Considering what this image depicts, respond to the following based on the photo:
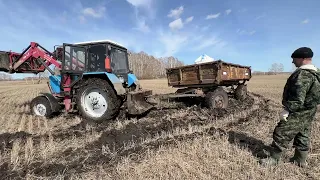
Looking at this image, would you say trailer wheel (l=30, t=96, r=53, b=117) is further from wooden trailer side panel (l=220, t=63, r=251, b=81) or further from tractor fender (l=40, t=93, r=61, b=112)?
wooden trailer side panel (l=220, t=63, r=251, b=81)

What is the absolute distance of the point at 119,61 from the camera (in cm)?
832

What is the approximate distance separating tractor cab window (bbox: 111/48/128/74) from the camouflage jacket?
5.51 meters

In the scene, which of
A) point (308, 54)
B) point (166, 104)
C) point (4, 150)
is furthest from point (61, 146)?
point (166, 104)

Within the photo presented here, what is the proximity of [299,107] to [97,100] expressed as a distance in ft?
17.3

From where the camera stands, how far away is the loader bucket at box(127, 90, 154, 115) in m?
7.06

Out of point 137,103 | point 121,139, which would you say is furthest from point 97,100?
point 121,139

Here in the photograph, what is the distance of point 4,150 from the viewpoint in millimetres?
4762

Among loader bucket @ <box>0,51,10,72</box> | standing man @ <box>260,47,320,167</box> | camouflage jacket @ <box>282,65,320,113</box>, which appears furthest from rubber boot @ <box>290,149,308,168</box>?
loader bucket @ <box>0,51,10,72</box>

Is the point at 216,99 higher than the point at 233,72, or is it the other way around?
the point at 233,72

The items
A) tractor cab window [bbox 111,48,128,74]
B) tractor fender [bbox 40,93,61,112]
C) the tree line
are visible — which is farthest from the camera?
the tree line

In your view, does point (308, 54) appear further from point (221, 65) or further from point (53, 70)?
point (53, 70)

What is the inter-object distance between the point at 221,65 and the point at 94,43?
4440mm

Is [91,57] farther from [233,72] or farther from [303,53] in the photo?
[303,53]

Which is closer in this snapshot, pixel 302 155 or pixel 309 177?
pixel 309 177
